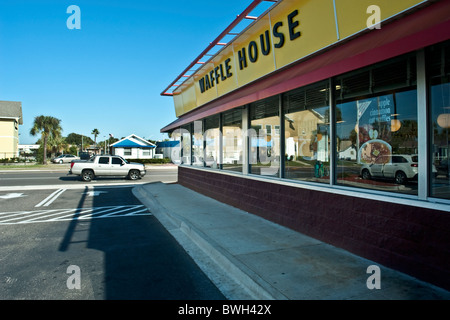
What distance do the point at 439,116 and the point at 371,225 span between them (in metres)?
1.76

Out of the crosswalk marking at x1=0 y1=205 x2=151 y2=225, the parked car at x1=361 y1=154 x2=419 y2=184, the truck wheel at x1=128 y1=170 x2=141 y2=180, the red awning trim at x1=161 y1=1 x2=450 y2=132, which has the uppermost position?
the red awning trim at x1=161 y1=1 x2=450 y2=132

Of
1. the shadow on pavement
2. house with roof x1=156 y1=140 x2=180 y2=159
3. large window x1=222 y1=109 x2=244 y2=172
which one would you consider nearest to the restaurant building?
large window x1=222 y1=109 x2=244 y2=172

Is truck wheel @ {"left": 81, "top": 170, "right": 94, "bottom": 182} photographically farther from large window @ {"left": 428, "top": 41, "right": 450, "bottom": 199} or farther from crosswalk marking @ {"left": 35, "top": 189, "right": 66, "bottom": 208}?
large window @ {"left": 428, "top": 41, "right": 450, "bottom": 199}

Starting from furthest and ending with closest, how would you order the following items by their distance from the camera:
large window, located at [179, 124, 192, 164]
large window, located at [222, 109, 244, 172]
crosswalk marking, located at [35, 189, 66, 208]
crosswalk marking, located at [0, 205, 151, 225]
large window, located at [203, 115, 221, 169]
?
large window, located at [179, 124, 192, 164] < large window, located at [203, 115, 221, 169] < crosswalk marking, located at [35, 189, 66, 208] < large window, located at [222, 109, 244, 172] < crosswalk marking, located at [0, 205, 151, 225]

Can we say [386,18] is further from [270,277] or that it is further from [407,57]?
[270,277]

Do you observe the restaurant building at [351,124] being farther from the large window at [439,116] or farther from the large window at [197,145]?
the large window at [197,145]

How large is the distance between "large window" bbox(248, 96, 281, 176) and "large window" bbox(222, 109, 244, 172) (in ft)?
2.00

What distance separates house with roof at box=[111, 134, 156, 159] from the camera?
171ft

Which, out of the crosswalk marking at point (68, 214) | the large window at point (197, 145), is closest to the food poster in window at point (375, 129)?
the crosswalk marking at point (68, 214)

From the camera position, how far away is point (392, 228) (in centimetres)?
445

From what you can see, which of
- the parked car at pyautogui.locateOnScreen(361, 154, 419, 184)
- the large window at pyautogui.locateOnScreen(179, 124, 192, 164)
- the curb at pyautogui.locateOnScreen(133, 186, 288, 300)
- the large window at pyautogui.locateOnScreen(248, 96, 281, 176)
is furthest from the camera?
the large window at pyautogui.locateOnScreen(179, 124, 192, 164)

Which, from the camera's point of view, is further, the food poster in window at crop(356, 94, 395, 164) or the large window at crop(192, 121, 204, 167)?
the large window at crop(192, 121, 204, 167)
